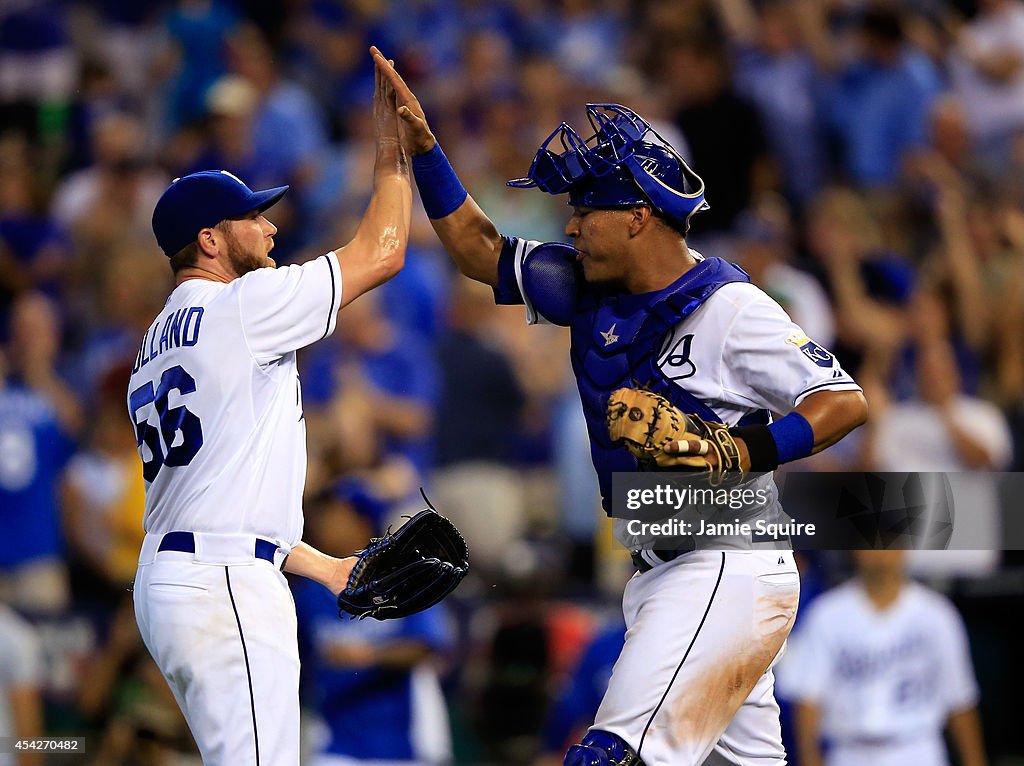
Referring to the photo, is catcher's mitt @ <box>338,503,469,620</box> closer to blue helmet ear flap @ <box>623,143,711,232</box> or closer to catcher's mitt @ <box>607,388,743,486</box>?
catcher's mitt @ <box>607,388,743,486</box>

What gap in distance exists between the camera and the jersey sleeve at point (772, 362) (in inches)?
183

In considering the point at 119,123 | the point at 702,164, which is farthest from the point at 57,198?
the point at 702,164

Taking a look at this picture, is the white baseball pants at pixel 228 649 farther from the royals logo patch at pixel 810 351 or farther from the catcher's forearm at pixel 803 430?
the royals logo patch at pixel 810 351

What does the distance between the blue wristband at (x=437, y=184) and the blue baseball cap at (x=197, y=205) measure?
68 centimetres

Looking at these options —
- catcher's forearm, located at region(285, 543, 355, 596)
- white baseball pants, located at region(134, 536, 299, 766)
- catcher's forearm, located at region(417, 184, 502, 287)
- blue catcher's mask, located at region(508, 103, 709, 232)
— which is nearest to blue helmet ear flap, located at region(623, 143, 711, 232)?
blue catcher's mask, located at region(508, 103, 709, 232)

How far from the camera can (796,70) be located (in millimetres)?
10805

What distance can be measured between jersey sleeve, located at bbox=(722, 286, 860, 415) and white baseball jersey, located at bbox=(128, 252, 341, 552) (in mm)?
1220

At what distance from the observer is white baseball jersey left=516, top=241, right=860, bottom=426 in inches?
183

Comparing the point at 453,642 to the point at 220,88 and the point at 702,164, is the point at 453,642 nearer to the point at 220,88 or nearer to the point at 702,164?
the point at 702,164

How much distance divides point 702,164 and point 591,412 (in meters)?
5.64

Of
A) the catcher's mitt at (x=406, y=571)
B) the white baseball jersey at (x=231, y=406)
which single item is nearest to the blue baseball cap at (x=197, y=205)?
the white baseball jersey at (x=231, y=406)

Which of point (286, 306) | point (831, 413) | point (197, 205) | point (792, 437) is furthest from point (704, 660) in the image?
point (197, 205)

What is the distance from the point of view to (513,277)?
5219 millimetres

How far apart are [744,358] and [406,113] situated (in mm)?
1372
